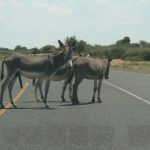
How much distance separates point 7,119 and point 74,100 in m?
4.76

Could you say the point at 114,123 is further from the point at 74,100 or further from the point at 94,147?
the point at 74,100

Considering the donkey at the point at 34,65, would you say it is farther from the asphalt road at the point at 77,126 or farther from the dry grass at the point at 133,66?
the dry grass at the point at 133,66

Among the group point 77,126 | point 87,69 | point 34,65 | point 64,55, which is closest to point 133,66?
point 87,69

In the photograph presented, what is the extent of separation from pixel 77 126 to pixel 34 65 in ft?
17.2

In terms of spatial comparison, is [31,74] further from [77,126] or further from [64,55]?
[77,126]

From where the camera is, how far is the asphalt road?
10.5 metres

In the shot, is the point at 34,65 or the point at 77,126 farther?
the point at 34,65

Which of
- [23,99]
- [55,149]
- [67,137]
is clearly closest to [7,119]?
[67,137]

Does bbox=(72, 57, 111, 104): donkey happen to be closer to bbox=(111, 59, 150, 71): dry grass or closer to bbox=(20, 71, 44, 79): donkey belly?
bbox=(20, 71, 44, 79): donkey belly

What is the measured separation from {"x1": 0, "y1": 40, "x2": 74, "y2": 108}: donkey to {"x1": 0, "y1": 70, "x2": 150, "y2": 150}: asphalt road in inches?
31.2

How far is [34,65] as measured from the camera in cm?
1784

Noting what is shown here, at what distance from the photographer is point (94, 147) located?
10250 millimetres

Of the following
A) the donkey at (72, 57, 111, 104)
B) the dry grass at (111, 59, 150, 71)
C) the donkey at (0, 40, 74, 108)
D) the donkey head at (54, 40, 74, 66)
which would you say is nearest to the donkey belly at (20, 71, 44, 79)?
the donkey at (0, 40, 74, 108)

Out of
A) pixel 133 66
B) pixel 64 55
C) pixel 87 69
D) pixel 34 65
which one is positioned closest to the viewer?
pixel 34 65
